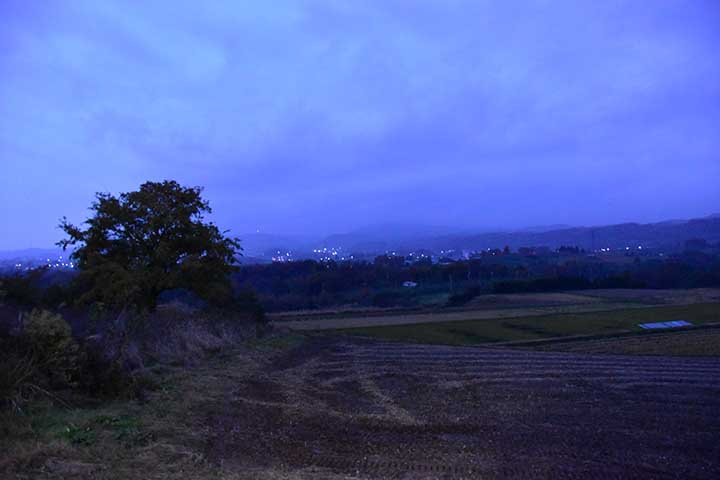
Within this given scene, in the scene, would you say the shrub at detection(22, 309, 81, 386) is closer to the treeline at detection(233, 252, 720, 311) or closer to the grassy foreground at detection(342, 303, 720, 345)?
the grassy foreground at detection(342, 303, 720, 345)

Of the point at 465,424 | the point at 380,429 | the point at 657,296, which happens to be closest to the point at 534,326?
the point at 657,296

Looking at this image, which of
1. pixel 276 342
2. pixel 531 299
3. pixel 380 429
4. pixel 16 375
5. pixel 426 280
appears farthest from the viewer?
pixel 426 280

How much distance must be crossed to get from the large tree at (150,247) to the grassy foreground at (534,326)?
15857mm

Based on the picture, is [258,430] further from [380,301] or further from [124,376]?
[380,301]

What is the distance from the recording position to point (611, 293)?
73.7m

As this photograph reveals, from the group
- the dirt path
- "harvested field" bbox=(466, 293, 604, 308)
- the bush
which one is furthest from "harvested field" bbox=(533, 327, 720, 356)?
"harvested field" bbox=(466, 293, 604, 308)

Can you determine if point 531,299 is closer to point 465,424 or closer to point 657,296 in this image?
point 657,296

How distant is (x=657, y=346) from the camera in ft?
91.5

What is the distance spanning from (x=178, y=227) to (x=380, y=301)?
207 ft

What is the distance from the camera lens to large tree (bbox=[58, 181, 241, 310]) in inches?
844

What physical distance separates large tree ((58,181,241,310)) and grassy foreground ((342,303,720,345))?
15.9 m

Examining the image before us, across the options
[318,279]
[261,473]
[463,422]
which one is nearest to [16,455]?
[261,473]

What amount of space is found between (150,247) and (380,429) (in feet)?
55.4

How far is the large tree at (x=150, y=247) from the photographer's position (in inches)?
844
